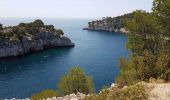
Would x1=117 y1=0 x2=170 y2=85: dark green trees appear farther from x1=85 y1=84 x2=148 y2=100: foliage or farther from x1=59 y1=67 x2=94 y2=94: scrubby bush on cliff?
x1=59 y1=67 x2=94 y2=94: scrubby bush on cliff

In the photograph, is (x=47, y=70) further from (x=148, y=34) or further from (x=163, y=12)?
(x=163, y=12)

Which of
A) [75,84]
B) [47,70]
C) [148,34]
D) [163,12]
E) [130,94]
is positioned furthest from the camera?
[47,70]

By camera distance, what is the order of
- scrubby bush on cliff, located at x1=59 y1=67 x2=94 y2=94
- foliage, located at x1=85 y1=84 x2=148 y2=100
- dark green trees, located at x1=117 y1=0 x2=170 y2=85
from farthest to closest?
scrubby bush on cliff, located at x1=59 y1=67 x2=94 y2=94, dark green trees, located at x1=117 y1=0 x2=170 y2=85, foliage, located at x1=85 y1=84 x2=148 y2=100

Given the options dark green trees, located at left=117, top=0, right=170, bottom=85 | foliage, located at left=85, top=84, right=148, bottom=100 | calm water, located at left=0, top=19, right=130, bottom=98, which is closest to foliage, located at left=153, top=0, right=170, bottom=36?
dark green trees, located at left=117, top=0, right=170, bottom=85

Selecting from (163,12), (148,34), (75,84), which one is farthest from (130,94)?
(75,84)

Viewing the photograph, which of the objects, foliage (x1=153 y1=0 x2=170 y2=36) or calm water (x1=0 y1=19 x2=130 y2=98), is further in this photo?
calm water (x1=0 y1=19 x2=130 y2=98)

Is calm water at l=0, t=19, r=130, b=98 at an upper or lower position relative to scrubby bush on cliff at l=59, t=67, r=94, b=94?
lower

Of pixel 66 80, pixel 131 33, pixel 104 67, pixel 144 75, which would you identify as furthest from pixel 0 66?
pixel 144 75

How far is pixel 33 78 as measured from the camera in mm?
125312

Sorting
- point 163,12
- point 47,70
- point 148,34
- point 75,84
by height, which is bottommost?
point 47,70

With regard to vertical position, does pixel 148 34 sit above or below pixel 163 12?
below

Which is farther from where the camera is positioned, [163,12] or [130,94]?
[163,12]

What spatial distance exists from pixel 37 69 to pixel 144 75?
109m

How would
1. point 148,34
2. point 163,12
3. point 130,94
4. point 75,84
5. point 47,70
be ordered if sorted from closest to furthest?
point 130,94
point 163,12
point 148,34
point 75,84
point 47,70
